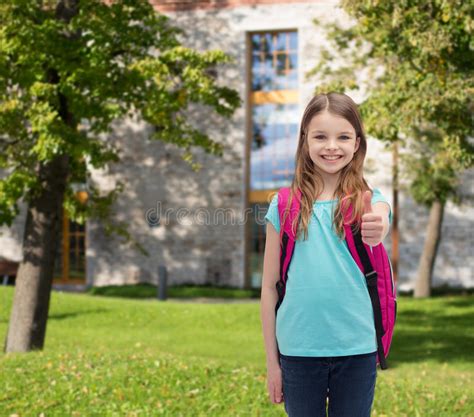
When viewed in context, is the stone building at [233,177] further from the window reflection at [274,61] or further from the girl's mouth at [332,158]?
the girl's mouth at [332,158]

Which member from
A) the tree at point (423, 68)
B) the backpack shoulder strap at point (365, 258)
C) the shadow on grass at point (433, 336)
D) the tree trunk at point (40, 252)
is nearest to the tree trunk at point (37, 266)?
the tree trunk at point (40, 252)

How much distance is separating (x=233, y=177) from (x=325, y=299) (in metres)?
22.6

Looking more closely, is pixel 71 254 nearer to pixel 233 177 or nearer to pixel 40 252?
pixel 233 177

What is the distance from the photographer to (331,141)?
273 cm

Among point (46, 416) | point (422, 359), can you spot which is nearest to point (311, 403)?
point (46, 416)

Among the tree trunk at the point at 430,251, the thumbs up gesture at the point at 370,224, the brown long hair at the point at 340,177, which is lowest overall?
the tree trunk at the point at 430,251

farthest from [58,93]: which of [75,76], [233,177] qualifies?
[233,177]

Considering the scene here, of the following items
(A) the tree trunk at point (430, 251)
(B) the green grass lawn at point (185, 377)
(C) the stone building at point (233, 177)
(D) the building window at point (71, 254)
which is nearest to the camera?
(B) the green grass lawn at point (185, 377)

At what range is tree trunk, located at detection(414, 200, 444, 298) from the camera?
2070 centimetres

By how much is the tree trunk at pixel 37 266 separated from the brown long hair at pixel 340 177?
27.8 ft

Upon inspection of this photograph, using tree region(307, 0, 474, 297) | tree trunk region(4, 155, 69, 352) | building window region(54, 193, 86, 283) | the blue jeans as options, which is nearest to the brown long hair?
the blue jeans

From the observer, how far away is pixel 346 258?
270cm

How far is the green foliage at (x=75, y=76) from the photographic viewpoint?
31.3 ft

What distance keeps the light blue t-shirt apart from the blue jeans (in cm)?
4
